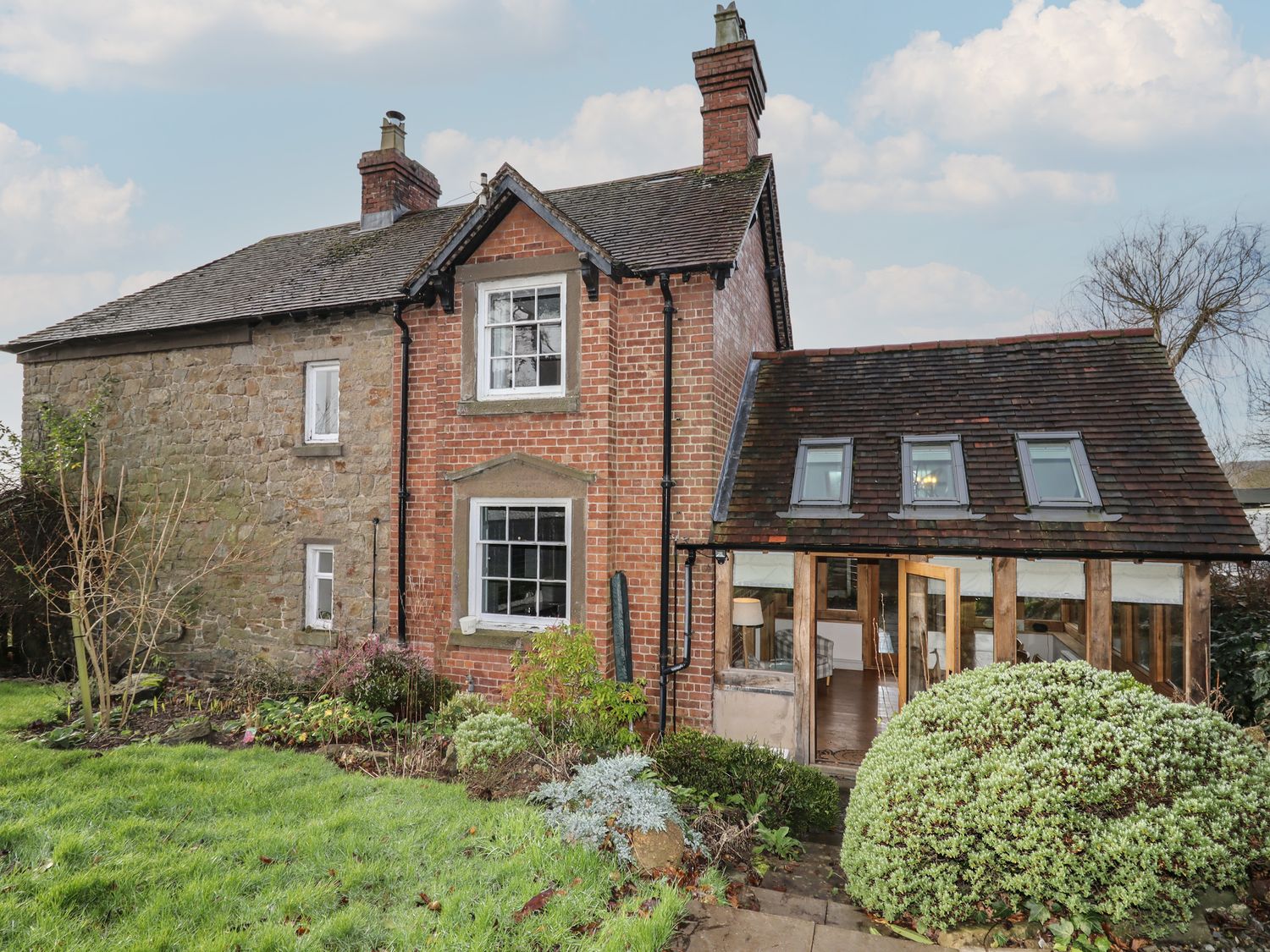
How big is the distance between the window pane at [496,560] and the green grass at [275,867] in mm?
3480

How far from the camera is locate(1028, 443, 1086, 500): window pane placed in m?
7.83

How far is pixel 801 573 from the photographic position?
27.2ft

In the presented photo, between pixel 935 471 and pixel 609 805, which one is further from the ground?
pixel 935 471

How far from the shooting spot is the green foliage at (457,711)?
806 centimetres

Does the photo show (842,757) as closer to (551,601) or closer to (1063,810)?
(551,601)

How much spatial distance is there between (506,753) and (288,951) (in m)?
3.16

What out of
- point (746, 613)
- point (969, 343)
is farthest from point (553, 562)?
point (969, 343)

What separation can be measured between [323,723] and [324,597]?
3156 mm

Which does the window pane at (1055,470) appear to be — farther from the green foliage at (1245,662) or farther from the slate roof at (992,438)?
the green foliage at (1245,662)

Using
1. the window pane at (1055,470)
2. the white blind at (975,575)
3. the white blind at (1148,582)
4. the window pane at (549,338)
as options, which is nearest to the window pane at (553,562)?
the window pane at (549,338)

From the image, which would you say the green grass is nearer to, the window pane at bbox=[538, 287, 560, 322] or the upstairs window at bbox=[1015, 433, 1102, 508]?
the window pane at bbox=[538, 287, 560, 322]

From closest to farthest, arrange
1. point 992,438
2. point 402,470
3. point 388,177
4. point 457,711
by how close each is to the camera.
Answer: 1. point 457,711
2. point 992,438
3. point 402,470
4. point 388,177

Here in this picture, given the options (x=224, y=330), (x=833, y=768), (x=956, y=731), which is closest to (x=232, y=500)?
(x=224, y=330)

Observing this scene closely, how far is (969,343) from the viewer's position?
10.0m
